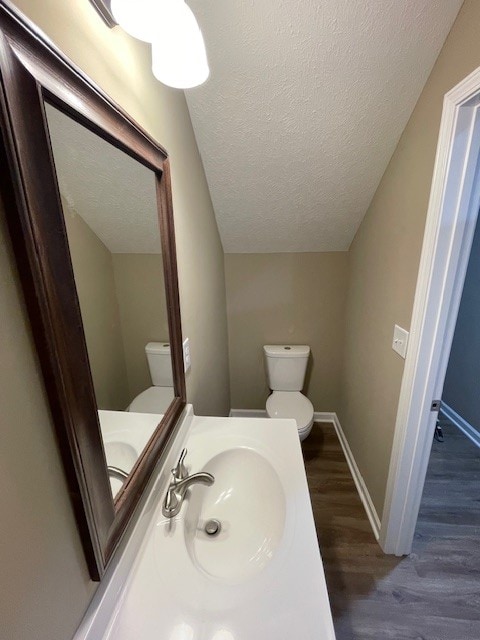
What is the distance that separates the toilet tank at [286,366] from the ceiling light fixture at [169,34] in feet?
5.96

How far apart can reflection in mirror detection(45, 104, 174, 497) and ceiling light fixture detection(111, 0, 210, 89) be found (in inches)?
9.6

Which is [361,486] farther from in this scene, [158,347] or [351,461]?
[158,347]

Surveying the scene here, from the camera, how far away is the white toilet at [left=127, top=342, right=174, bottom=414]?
874 mm

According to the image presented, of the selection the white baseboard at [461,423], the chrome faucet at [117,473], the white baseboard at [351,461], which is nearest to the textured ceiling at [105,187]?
the chrome faucet at [117,473]

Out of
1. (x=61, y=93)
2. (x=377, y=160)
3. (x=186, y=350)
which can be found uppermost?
(x=377, y=160)

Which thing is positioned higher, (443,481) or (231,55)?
(231,55)

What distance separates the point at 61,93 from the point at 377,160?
1.50 m

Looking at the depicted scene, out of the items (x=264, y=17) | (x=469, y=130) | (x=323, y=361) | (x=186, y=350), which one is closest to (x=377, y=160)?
(x=469, y=130)

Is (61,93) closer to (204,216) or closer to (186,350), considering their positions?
(186,350)

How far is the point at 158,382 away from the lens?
0.95m

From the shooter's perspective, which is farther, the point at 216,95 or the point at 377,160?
the point at 377,160

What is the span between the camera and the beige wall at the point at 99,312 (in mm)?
554

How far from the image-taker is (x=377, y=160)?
1430 millimetres

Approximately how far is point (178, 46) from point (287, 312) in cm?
181
